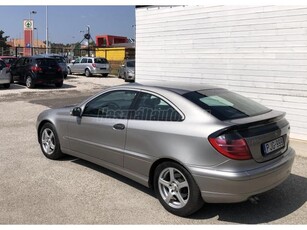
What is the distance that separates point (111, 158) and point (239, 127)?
6.09ft

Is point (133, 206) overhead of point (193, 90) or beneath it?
beneath

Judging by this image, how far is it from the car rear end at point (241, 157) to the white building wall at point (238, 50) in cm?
377

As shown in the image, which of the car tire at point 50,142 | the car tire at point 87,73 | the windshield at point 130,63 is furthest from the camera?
the car tire at point 87,73

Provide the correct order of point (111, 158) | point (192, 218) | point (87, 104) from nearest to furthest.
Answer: point (192, 218)
point (111, 158)
point (87, 104)

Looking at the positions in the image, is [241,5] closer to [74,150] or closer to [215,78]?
[215,78]

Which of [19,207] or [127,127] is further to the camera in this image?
[127,127]

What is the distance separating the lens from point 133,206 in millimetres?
4129

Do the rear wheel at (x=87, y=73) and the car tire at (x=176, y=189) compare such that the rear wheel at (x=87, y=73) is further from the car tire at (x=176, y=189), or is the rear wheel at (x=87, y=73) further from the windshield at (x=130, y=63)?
the car tire at (x=176, y=189)

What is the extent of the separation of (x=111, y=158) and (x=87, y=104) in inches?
37.7

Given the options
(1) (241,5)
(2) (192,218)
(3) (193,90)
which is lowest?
(2) (192,218)

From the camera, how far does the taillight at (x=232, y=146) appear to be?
3495 millimetres

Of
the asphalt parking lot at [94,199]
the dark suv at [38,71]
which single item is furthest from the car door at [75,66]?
the asphalt parking lot at [94,199]

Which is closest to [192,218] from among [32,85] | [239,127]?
[239,127]

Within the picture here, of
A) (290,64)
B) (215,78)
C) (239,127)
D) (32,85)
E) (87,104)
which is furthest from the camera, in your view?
(32,85)
